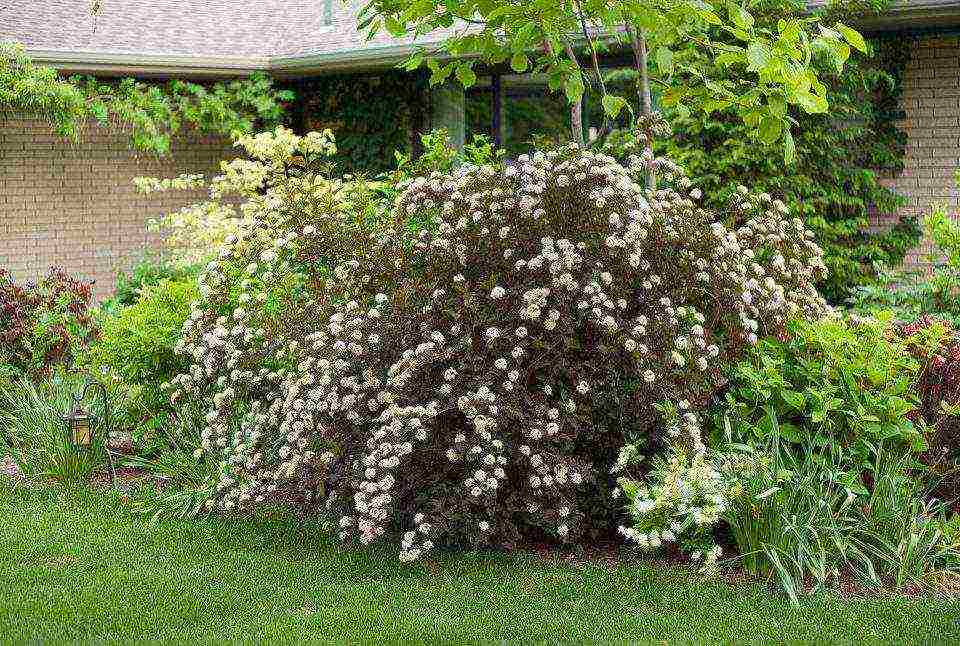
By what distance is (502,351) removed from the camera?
214 inches

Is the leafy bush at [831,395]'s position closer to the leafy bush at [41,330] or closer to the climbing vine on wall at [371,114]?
the leafy bush at [41,330]

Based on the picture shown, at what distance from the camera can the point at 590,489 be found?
220 inches

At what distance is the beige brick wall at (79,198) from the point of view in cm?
1432

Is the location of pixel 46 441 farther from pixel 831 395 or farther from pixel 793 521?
pixel 831 395

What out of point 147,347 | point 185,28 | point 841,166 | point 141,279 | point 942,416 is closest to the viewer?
point 942,416

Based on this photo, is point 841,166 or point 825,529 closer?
point 825,529

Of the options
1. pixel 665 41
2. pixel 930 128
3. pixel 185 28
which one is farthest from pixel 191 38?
pixel 665 41

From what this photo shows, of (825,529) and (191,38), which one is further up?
(191,38)

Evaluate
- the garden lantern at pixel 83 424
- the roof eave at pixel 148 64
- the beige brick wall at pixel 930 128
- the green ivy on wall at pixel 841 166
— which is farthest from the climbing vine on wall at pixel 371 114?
the garden lantern at pixel 83 424

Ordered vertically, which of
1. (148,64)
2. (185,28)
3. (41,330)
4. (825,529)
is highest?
(185,28)

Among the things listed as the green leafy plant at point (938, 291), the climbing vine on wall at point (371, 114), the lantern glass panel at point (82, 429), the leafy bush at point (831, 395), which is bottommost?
the lantern glass panel at point (82, 429)

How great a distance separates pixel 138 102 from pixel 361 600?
417 inches

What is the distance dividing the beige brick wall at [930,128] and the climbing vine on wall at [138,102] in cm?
707

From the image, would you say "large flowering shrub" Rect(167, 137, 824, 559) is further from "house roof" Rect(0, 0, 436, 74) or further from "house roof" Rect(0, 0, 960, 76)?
"house roof" Rect(0, 0, 960, 76)
